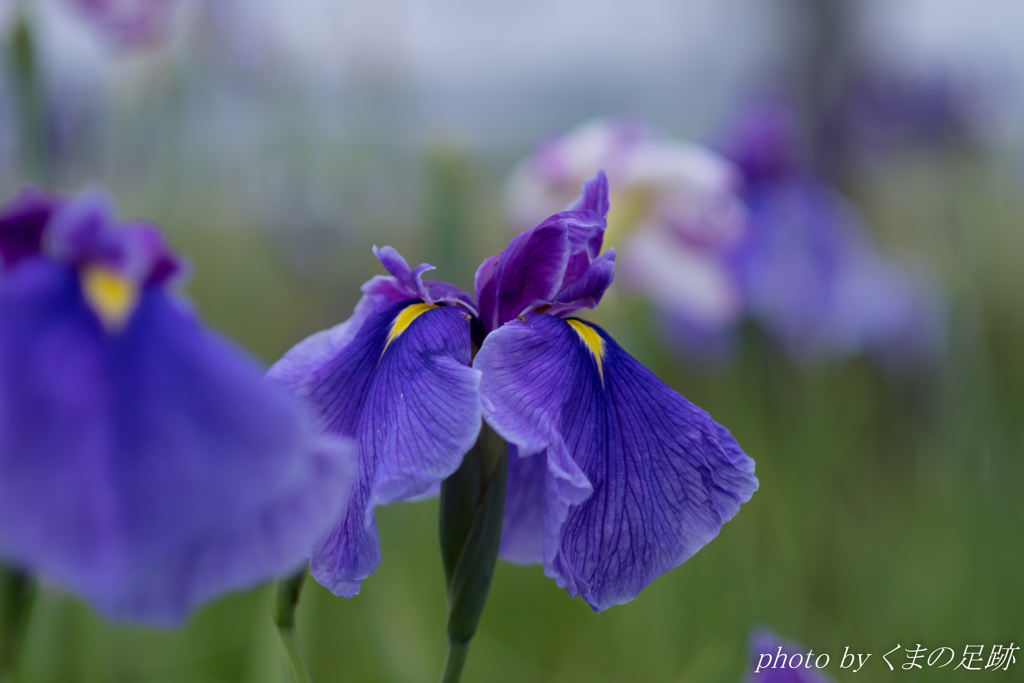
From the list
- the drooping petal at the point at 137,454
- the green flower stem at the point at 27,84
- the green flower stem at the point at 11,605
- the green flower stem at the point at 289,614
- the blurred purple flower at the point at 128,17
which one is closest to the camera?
the drooping petal at the point at 137,454

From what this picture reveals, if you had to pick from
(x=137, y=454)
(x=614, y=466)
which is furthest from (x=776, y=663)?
(x=137, y=454)

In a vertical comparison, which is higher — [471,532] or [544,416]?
[544,416]

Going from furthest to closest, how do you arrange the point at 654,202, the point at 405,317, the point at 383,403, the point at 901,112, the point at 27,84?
the point at 901,112
the point at 654,202
the point at 27,84
the point at 405,317
the point at 383,403

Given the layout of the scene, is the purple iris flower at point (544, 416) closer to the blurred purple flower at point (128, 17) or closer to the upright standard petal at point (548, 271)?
the upright standard petal at point (548, 271)

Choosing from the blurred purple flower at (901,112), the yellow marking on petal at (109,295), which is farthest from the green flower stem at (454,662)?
the blurred purple flower at (901,112)

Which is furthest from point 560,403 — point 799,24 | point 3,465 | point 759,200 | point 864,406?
point 799,24

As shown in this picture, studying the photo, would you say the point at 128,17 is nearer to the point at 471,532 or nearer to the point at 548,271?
the point at 548,271

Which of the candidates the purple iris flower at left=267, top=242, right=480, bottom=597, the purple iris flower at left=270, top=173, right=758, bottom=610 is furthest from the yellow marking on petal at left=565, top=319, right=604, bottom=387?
the purple iris flower at left=267, top=242, right=480, bottom=597

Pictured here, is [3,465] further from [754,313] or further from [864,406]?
[864,406]
